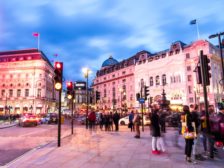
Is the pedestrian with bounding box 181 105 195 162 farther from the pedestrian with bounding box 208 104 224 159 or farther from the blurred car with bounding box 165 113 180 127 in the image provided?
the blurred car with bounding box 165 113 180 127

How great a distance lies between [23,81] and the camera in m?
80.6

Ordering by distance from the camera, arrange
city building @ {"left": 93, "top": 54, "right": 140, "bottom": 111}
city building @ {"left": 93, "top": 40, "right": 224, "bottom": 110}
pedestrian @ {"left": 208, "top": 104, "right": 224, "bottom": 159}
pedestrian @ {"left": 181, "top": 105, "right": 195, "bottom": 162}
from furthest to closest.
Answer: city building @ {"left": 93, "top": 54, "right": 140, "bottom": 111}, city building @ {"left": 93, "top": 40, "right": 224, "bottom": 110}, pedestrian @ {"left": 208, "top": 104, "right": 224, "bottom": 159}, pedestrian @ {"left": 181, "top": 105, "right": 195, "bottom": 162}

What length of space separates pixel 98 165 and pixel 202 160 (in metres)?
3.51

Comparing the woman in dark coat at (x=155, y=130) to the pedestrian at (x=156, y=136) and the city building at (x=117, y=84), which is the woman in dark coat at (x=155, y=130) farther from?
the city building at (x=117, y=84)

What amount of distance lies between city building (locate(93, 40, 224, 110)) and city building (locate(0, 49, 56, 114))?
26.6 meters

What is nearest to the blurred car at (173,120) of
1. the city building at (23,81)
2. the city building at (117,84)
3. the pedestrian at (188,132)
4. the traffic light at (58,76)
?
the traffic light at (58,76)

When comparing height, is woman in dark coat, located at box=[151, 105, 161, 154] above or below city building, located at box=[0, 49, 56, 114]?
below

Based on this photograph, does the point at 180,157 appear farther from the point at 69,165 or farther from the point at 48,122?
the point at 48,122

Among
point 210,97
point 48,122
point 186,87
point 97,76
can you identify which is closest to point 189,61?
point 186,87

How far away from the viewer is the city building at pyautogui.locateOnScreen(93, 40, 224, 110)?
56.5m

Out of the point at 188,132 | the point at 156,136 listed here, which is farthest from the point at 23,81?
the point at 188,132

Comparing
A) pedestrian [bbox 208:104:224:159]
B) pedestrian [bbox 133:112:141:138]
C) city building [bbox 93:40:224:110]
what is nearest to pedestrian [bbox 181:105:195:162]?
pedestrian [bbox 208:104:224:159]

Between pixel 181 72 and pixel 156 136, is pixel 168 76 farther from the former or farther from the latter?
pixel 156 136

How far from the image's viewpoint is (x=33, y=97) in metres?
77.5
